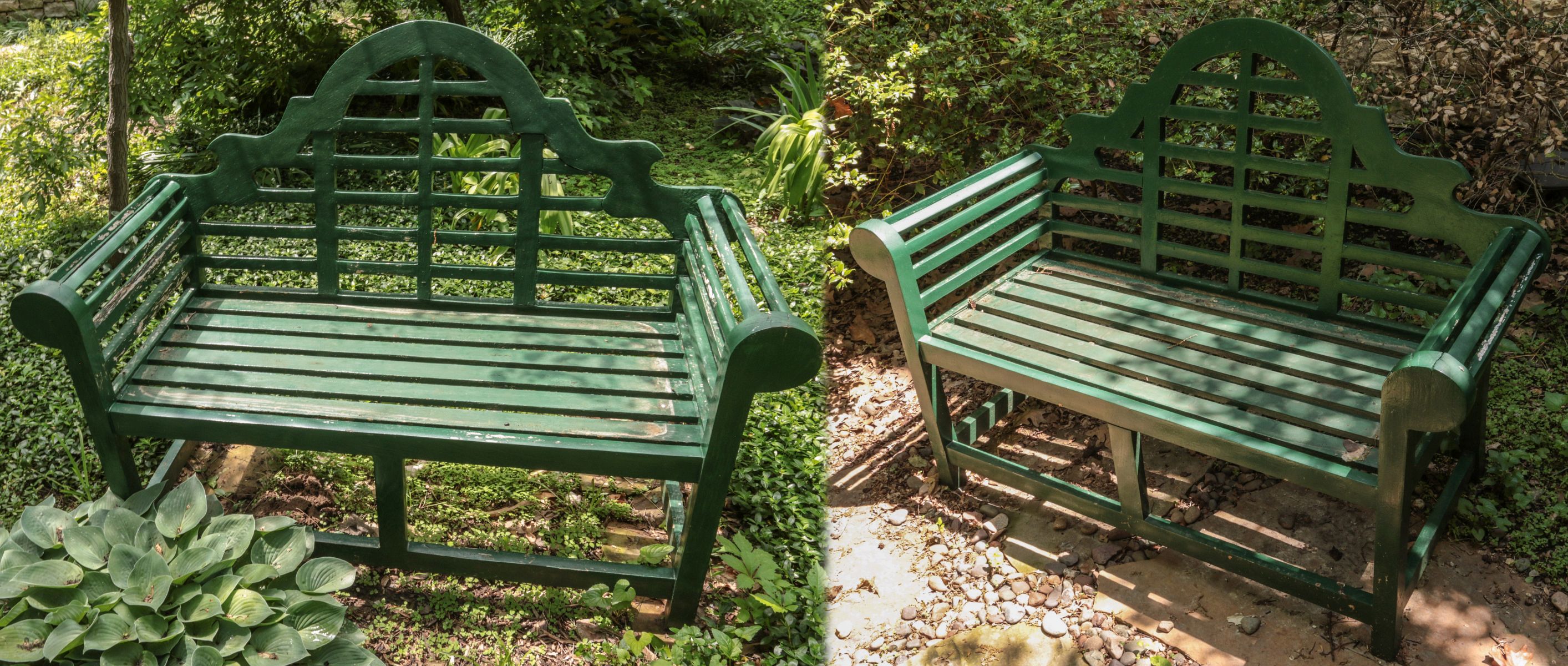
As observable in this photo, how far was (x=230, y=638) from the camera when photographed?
2.34 m

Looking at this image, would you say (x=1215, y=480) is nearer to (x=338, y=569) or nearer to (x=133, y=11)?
(x=338, y=569)

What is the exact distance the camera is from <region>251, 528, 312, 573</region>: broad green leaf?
2.55m

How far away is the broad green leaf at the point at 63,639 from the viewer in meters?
2.22

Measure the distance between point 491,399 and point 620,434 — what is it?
39cm

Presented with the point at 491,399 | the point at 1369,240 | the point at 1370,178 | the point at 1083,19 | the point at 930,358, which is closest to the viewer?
the point at 491,399

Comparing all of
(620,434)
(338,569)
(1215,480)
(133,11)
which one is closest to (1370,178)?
(1215,480)

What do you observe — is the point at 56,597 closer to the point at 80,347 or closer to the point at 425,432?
the point at 80,347

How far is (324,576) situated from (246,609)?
0.24 m

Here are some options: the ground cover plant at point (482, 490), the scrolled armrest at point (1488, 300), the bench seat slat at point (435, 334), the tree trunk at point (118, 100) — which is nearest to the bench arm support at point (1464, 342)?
the scrolled armrest at point (1488, 300)

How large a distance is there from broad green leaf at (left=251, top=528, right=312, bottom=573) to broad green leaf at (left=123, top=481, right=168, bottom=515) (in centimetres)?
42

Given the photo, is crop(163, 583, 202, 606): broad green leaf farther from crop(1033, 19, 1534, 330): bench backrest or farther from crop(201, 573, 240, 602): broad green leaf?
crop(1033, 19, 1534, 330): bench backrest

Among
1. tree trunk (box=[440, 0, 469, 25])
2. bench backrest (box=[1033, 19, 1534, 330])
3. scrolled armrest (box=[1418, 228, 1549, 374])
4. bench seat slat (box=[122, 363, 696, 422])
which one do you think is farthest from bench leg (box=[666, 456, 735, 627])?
tree trunk (box=[440, 0, 469, 25])

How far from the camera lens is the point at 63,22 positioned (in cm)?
798

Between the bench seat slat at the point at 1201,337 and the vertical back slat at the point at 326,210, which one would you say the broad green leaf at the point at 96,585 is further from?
the bench seat slat at the point at 1201,337
